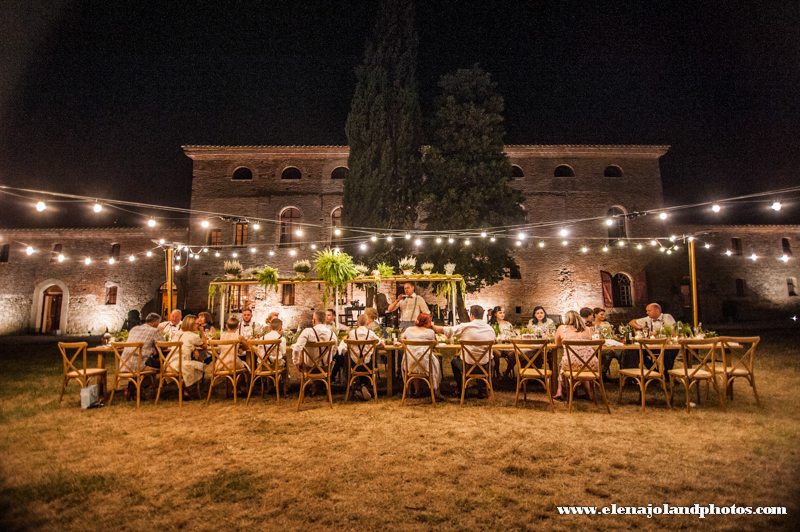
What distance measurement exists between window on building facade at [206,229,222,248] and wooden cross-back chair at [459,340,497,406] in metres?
15.3

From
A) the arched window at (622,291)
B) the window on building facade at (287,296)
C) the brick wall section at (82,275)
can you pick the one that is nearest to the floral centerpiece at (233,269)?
the window on building facade at (287,296)

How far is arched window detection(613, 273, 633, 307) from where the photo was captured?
18.3 meters

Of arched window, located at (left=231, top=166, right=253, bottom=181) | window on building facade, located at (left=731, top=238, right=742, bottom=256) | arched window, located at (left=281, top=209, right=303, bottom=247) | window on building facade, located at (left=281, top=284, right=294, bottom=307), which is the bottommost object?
window on building facade, located at (left=281, top=284, right=294, bottom=307)

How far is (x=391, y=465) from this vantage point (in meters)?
3.35

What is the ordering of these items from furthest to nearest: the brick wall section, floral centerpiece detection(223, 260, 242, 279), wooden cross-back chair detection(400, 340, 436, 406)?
the brick wall section
floral centerpiece detection(223, 260, 242, 279)
wooden cross-back chair detection(400, 340, 436, 406)

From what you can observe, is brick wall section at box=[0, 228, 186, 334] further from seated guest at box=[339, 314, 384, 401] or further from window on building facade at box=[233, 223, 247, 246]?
seated guest at box=[339, 314, 384, 401]

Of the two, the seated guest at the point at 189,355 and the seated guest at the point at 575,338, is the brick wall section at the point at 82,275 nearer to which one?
the seated guest at the point at 189,355

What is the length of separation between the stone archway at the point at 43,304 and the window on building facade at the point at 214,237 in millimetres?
6843

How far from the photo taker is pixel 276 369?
571cm

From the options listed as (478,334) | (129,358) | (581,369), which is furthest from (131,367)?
(581,369)

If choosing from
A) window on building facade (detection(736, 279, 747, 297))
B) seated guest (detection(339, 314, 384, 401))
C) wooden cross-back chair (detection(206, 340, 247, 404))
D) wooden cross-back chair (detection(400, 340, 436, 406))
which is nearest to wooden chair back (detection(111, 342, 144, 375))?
wooden cross-back chair (detection(206, 340, 247, 404))

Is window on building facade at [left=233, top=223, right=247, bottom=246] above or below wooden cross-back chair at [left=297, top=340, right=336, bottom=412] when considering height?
above

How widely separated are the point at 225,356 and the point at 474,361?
135 inches

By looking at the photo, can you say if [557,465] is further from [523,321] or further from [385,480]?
[523,321]
